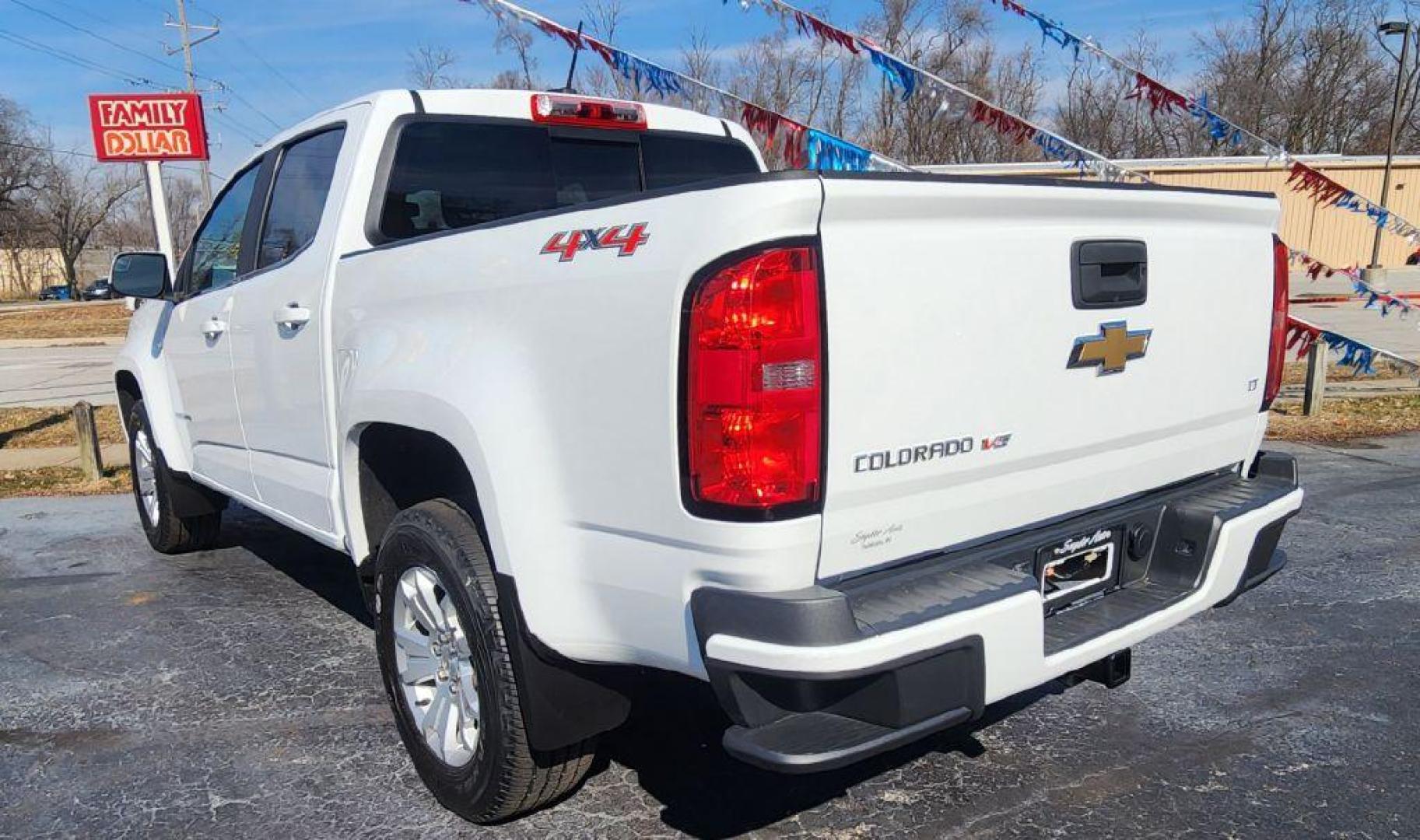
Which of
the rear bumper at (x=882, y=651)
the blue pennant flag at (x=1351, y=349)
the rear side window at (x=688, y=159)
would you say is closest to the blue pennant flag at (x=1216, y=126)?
the blue pennant flag at (x=1351, y=349)

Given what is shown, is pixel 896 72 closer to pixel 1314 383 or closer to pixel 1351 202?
pixel 1351 202

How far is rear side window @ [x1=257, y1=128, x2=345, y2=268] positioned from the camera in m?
3.54

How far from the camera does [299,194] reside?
12.3 feet

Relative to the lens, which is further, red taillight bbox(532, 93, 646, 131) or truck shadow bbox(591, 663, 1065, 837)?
red taillight bbox(532, 93, 646, 131)

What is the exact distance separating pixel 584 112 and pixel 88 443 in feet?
21.1

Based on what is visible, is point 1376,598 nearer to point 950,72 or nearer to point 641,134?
point 641,134

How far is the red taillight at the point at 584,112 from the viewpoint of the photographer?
3.71 m

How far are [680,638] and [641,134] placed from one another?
97.3 inches

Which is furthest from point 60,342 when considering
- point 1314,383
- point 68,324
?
point 1314,383

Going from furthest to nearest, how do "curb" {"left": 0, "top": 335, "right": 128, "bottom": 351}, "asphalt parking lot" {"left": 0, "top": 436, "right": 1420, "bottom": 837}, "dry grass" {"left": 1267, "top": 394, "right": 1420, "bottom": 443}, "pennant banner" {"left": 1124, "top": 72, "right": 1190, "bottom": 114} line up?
1. "curb" {"left": 0, "top": 335, "right": 128, "bottom": 351}
2. "dry grass" {"left": 1267, "top": 394, "right": 1420, "bottom": 443}
3. "pennant banner" {"left": 1124, "top": 72, "right": 1190, "bottom": 114}
4. "asphalt parking lot" {"left": 0, "top": 436, "right": 1420, "bottom": 837}

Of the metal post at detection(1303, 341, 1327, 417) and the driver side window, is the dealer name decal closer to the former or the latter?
the driver side window

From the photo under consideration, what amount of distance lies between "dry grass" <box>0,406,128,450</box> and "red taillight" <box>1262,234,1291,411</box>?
968cm

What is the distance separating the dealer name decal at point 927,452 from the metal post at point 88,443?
787 cm

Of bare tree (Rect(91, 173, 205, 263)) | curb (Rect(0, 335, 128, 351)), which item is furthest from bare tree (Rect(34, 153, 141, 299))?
curb (Rect(0, 335, 128, 351))
